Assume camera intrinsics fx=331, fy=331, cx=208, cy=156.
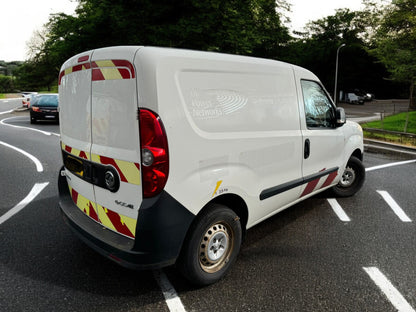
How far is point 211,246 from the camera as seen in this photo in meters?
2.85

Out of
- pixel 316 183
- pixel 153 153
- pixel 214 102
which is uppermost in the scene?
pixel 214 102

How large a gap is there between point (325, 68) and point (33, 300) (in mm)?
52741

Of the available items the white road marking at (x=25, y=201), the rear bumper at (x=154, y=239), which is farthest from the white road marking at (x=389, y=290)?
the white road marking at (x=25, y=201)

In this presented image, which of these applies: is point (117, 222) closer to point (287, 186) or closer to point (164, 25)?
point (287, 186)


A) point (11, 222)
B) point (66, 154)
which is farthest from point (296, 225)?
point (11, 222)

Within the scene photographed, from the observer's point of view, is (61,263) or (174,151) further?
(61,263)

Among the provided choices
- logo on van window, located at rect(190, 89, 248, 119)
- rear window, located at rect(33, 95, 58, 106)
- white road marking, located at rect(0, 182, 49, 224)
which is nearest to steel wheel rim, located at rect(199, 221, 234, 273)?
logo on van window, located at rect(190, 89, 248, 119)

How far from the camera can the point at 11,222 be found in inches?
166

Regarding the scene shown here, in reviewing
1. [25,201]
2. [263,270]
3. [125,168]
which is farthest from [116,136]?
[25,201]

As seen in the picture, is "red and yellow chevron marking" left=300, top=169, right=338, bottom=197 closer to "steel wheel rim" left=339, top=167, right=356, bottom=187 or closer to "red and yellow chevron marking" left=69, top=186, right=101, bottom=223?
"steel wheel rim" left=339, top=167, right=356, bottom=187

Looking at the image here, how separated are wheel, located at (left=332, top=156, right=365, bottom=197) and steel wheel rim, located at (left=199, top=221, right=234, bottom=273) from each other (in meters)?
2.84

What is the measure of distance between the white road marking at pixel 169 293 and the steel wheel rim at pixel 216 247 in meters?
0.33

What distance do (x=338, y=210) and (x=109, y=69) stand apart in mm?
3673

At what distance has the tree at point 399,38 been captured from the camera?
16.6 meters
